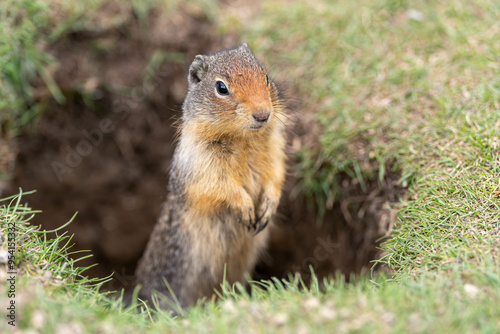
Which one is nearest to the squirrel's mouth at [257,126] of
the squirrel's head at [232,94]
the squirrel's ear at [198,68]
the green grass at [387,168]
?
the squirrel's head at [232,94]

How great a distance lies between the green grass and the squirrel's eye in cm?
172

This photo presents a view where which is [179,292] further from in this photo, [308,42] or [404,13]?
[404,13]

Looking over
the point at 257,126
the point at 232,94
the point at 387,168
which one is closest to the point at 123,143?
the point at 232,94

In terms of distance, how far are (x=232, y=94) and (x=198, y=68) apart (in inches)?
25.2

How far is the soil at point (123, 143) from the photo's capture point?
21.4 ft

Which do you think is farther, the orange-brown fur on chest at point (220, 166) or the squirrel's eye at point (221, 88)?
the orange-brown fur on chest at point (220, 166)

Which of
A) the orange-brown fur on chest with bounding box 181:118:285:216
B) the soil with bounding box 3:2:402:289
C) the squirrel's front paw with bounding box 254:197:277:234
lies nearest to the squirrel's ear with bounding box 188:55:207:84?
the orange-brown fur on chest with bounding box 181:118:285:216

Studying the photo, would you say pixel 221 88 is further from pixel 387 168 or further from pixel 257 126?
pixel 387 168

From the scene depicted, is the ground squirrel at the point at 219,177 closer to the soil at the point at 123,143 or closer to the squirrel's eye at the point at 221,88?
the squirrel's eye at the point at 221,88

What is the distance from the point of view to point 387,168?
5164 mm

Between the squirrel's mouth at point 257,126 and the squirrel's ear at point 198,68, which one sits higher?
the squirrel's ear at point 198,68

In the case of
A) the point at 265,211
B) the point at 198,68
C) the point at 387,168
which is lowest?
the point at 265,211

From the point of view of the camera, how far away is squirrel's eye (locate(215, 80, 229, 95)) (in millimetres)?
4152

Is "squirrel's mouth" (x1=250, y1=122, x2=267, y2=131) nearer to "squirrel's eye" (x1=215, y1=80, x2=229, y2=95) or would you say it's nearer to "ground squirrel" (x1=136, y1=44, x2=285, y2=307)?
"ground squirrel" (x1=136, y1=44, x2=285, y2=307)
